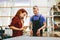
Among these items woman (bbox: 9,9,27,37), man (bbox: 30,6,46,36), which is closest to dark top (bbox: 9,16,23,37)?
woman (bbox: 9,9,27,37)

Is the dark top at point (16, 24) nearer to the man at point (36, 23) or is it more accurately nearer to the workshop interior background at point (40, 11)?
the workshop interior background at point (40, 11)

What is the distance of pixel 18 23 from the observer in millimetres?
2453

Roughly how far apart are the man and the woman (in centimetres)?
19

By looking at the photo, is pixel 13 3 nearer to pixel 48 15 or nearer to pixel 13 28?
pixel 13 28

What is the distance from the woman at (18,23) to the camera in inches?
95.6

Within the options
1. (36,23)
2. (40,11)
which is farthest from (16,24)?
(40,11)

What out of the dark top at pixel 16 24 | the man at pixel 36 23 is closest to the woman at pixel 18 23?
the dark top at pixel 16 24

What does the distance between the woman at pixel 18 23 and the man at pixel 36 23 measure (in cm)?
19

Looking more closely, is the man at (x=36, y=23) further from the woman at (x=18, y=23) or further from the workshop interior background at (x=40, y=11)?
the woman at (x=18, y=23)

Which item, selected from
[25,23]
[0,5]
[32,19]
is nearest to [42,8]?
[32,19]

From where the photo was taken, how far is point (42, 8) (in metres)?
2.50

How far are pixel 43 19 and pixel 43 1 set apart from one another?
36 cm

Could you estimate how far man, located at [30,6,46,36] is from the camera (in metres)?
2.43

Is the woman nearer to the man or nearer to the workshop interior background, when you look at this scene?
the workshop interior background
